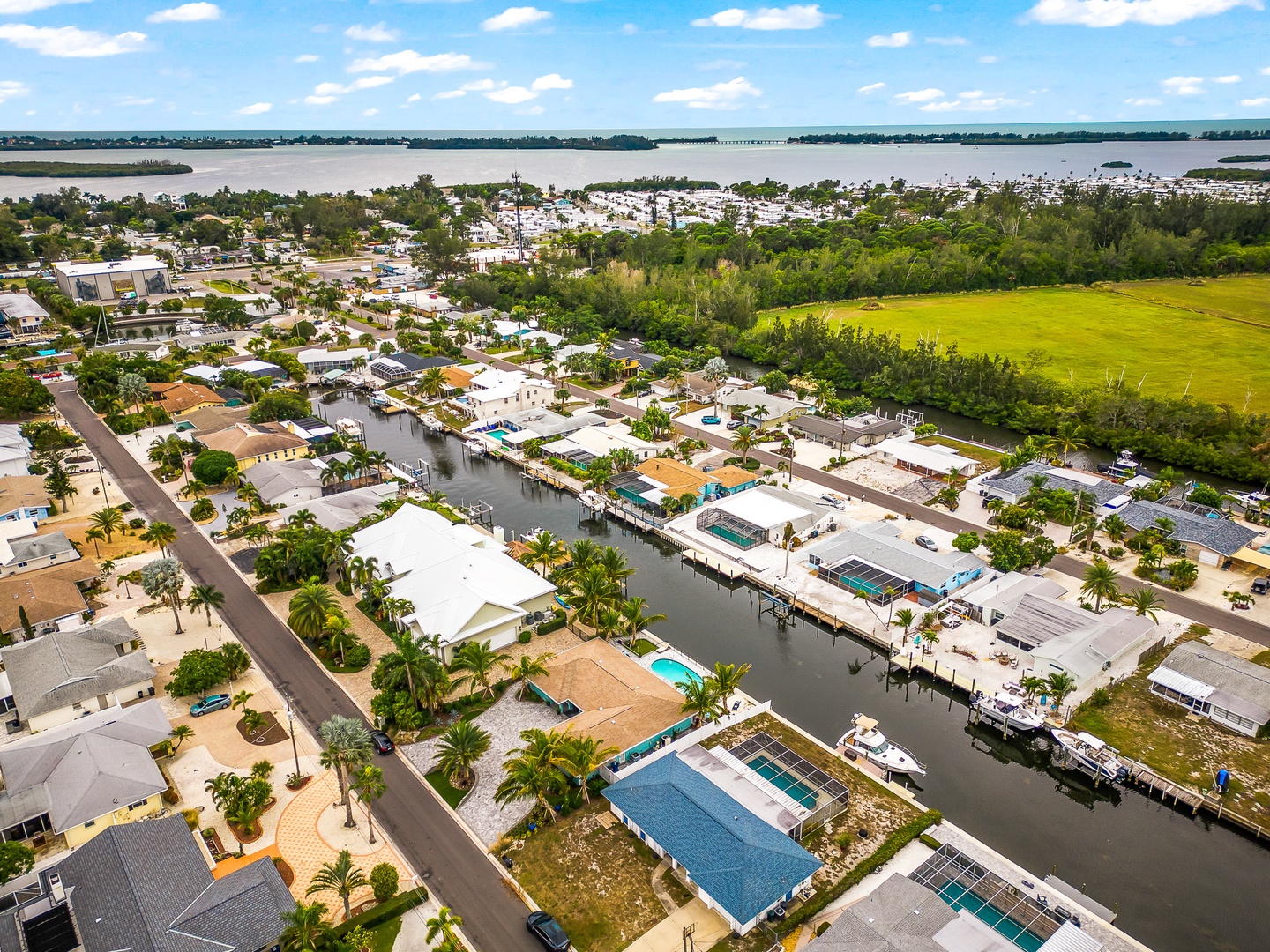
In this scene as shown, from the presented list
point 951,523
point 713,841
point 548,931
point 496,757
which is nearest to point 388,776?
point 496,757

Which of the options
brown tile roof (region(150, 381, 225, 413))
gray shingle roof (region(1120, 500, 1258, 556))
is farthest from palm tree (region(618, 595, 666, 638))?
brown tile roof (region(150, 381, 225, 413))

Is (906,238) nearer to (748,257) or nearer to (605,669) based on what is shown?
(748,257)

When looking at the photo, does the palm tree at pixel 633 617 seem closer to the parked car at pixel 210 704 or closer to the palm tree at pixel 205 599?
the parked car at pixel 210 704

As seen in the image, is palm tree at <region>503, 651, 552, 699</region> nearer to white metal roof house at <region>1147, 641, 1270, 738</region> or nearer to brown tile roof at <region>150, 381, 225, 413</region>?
white metal roof house at <region>1147, 641, 1270, 738</region>

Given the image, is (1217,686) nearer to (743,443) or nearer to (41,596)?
(743,443)

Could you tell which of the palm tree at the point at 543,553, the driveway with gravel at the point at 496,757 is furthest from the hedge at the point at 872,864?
the palm tree at the point at 543,553

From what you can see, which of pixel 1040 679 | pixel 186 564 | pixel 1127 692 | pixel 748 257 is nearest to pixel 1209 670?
pixel 1127 692

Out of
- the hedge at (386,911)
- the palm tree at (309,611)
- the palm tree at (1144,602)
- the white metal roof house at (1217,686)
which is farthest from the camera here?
the palm tree at (1144,602)
